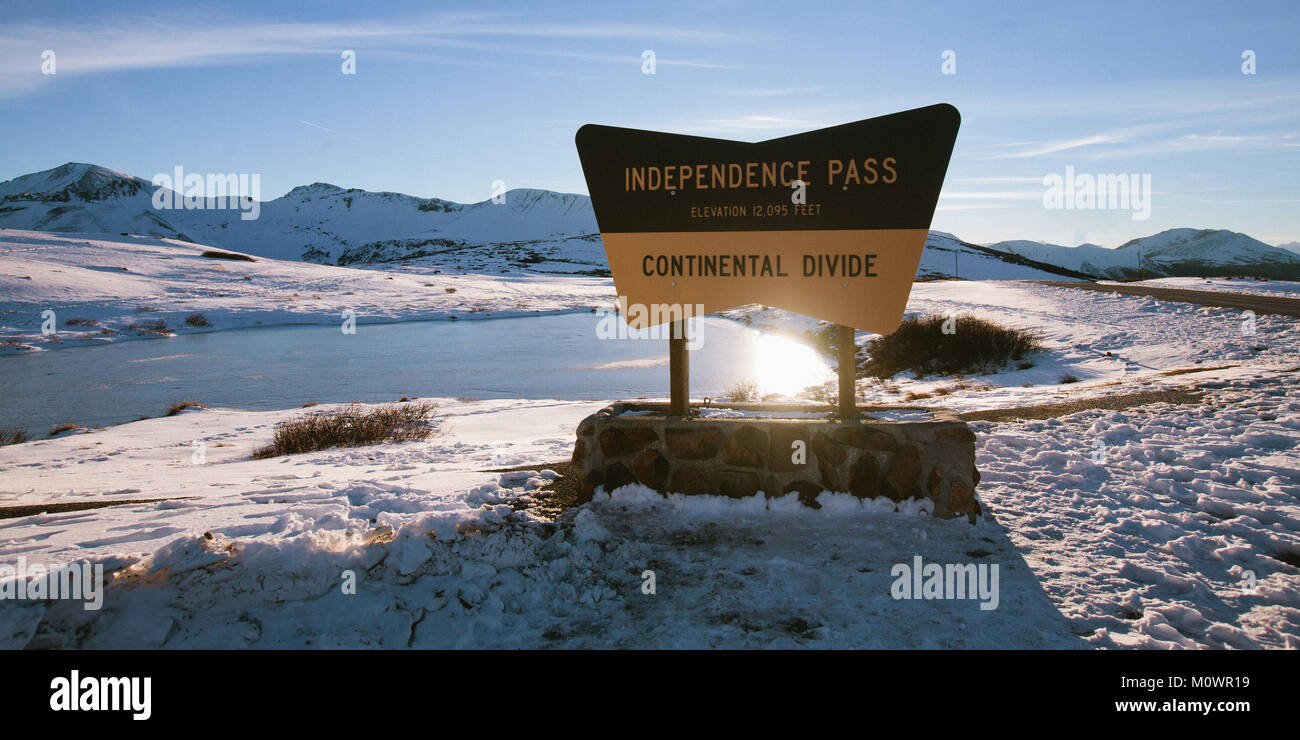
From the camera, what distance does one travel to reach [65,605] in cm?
326

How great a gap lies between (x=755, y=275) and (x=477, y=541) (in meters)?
2.90

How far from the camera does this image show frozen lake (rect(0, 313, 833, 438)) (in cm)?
1376

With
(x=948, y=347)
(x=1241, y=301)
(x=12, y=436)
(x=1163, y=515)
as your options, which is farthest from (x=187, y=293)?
(x=1241, y=301)

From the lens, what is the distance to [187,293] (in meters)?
35.6

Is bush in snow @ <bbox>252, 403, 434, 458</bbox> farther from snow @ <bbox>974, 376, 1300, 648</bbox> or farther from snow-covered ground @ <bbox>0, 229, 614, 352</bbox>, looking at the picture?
snow-covered ground @ <bbox>0, 229, 614, 352</bbox>

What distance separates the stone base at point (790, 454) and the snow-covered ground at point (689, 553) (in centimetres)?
17

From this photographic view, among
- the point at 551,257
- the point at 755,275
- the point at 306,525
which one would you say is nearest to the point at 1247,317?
the point at 755,275

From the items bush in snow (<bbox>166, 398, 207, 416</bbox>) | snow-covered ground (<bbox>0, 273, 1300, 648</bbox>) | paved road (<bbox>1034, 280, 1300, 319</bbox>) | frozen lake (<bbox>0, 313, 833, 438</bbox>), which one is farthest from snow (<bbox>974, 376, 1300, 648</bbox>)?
bush in snow (<bbox>166, 398, 207, 416</bbox>)

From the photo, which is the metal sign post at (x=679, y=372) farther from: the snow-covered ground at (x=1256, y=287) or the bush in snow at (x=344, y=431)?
the snow-covered ground at (x=1256, y=287)

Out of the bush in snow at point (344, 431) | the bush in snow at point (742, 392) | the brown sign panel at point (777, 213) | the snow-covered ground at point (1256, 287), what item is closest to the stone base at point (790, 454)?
the brown sign panel at point (777, 213)

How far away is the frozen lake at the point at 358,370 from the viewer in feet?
45.1

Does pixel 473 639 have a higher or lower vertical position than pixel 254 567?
lower
